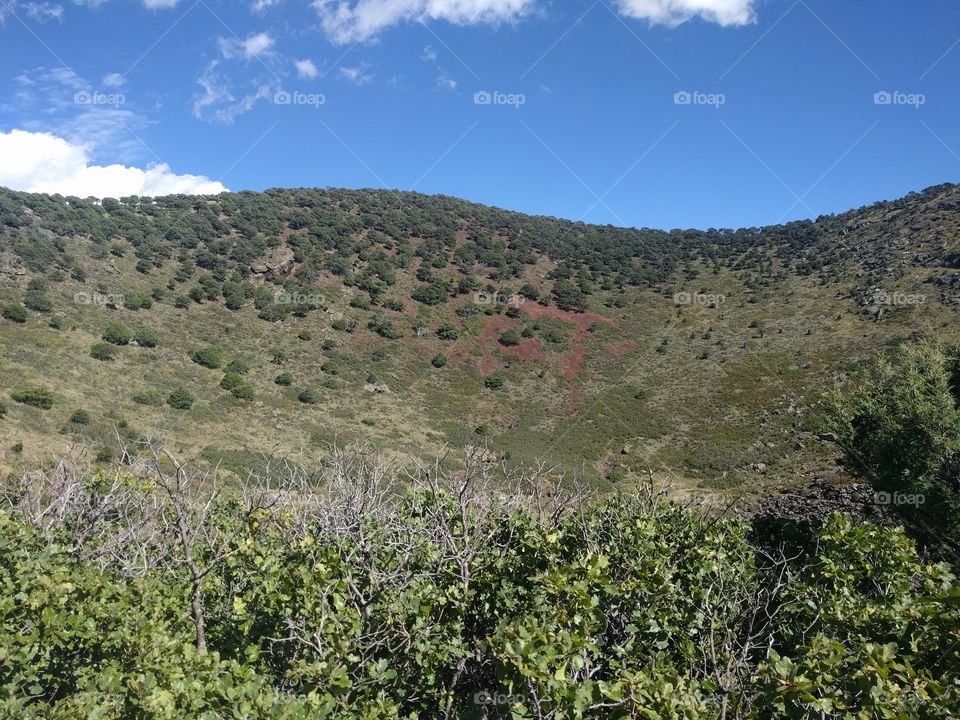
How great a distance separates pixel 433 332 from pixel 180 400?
2280cm

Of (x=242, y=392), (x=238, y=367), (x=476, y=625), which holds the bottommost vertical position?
(x=476, y=625)

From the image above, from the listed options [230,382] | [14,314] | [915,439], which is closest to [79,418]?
[230,382]

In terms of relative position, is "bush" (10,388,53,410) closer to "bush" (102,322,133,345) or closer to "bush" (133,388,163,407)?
"bush" (133,388,163,407)

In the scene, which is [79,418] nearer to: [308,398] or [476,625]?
[308,398]

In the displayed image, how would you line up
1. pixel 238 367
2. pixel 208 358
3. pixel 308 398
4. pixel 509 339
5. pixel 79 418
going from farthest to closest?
pixel 509 339 → pixel 238 367 → pixel 208 358 → pixel 308 398 → pixel 79 418

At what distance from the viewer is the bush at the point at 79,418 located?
80.8 feet

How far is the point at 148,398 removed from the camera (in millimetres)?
29531

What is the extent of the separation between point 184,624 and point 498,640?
430 centimetres

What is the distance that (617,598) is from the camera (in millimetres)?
6098

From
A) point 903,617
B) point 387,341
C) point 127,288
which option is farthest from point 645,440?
point 127,288

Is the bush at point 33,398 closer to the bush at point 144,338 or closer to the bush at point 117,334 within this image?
the bush at point 117,334

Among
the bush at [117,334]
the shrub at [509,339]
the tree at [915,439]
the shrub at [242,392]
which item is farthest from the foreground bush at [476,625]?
the shrub at [509,339]

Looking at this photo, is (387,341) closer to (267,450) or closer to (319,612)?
(267,450)

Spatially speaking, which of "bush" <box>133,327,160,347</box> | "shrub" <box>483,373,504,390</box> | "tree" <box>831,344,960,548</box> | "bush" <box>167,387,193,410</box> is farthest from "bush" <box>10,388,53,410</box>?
"tree" <box>831,344,960,548</box>
